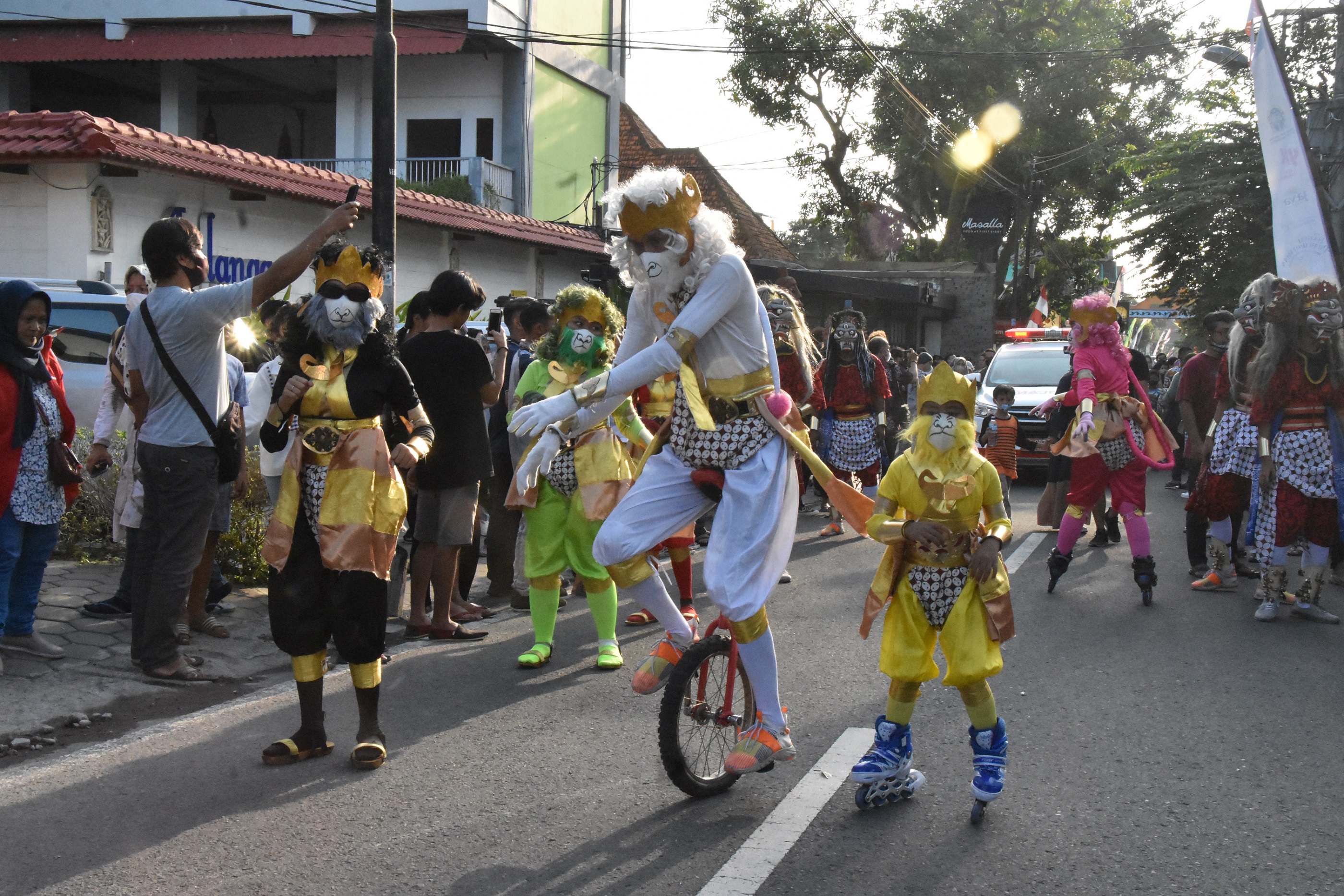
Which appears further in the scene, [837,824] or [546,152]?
[546,152]

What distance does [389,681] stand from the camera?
20.0ft

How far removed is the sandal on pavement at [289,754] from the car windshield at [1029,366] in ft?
45.3

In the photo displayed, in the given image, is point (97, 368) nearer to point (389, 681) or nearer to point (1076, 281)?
point (389, 681)

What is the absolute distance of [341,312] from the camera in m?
4.74

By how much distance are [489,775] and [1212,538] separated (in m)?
6.08

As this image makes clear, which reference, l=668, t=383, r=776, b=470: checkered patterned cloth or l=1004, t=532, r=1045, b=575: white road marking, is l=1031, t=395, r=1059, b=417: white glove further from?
l=668, t=383, r=776, b=470: checkered patterned cloth

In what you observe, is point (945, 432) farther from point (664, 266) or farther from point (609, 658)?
point (609, 658)

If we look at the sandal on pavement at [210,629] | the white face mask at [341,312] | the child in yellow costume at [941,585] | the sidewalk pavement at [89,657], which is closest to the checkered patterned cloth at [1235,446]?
the child in yellow costume at [941,585]

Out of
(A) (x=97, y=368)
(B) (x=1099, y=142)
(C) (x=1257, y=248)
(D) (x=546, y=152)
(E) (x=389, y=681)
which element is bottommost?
(E) (x=389, y=681)

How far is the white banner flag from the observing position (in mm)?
9860

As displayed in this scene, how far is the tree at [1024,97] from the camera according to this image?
40812 mm

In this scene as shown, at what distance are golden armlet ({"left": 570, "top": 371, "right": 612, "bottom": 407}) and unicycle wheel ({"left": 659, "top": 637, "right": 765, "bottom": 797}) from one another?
3.33ft

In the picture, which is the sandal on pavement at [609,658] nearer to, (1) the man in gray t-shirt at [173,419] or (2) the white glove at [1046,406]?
(1) the man in gray t-shirt at [173,419]

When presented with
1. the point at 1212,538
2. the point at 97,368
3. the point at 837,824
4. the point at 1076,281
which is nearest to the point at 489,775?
the point at 837,824
